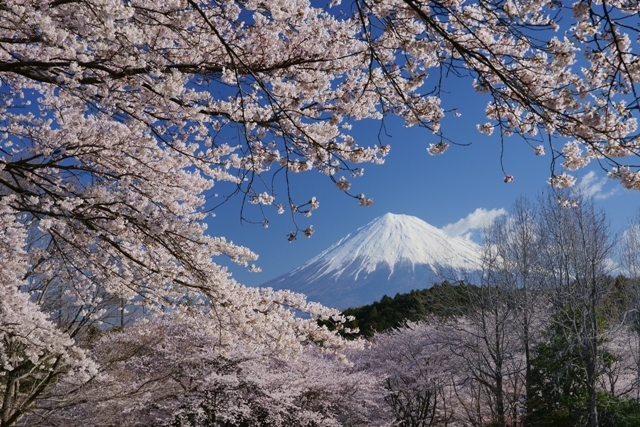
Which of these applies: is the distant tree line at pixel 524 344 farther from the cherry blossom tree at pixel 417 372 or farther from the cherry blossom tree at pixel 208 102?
the cherry blossom tree at pixel 208 102

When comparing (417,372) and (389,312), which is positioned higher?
(389,312)

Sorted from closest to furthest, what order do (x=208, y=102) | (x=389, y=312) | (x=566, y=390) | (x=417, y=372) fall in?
(x=208, y=102) → (x=566, y=390) → (x=417, y=372) → (x=389, y=312)

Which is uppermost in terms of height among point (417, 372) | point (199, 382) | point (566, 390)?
point (417, 372)

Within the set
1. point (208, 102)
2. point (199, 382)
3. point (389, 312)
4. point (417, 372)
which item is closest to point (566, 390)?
point (417, 372)

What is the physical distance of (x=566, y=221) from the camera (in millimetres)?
13961

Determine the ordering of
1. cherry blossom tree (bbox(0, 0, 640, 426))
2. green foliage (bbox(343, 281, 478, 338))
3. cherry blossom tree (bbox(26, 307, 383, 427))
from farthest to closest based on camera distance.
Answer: green foliage (bbox(343, 281, 478, 338)) → cherry blossom tree (bbox(26, 307, 383, 427)) → cherry blossom tree (bbox(0, 0, 640, 426))

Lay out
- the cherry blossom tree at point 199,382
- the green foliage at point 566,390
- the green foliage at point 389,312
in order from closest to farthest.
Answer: the cherry blossom tree at point 199,382
the green foliage at point 566,390
the green foliage at point 389,312

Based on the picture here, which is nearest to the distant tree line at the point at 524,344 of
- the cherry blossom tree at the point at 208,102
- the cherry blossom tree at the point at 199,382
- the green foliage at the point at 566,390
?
the green foliage at the point at 566,390

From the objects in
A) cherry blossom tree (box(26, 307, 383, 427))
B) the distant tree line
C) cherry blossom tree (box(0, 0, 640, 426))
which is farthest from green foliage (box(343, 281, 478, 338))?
cherry blossom tree (box(0, 0, 640, 426))

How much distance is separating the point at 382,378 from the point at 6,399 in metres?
8.57

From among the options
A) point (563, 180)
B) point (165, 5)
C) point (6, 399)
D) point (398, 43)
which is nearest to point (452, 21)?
point (398, 43)

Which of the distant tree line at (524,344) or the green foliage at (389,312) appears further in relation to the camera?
the green foliage at (389,312)

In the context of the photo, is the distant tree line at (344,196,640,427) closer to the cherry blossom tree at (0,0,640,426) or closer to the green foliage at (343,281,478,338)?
the green foliage at (343,281,478,338)

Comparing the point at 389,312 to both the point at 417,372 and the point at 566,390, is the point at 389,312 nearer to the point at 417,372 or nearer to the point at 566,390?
the point at 417,372
